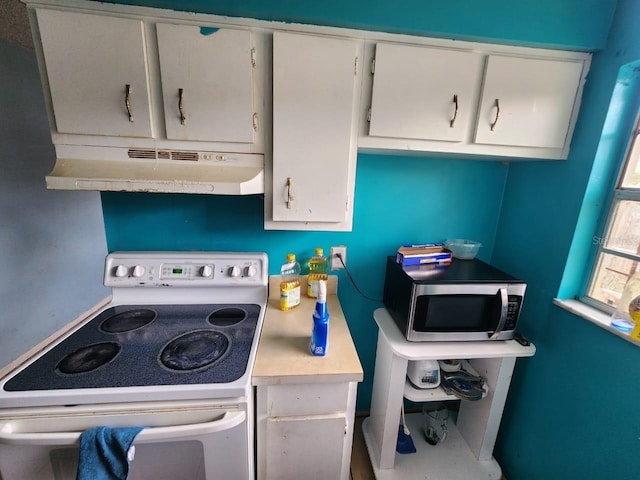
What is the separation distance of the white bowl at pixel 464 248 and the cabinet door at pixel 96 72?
5.10 feet

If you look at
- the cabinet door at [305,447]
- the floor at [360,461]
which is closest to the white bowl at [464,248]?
the cabinet door at [305,447]

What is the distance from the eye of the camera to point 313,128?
1.04 meters

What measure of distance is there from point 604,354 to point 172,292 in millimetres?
1846

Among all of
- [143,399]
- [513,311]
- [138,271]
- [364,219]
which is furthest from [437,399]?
[138,271]

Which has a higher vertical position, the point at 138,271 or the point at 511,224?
the point at 511,224

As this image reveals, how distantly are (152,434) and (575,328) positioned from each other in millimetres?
1611

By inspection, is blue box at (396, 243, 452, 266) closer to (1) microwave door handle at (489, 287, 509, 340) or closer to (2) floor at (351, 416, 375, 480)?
(1) microwave door handle at (489, 287, 509, 340)

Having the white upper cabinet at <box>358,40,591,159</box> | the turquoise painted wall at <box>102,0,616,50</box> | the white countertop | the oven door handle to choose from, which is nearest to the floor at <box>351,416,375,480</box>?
the white countertop

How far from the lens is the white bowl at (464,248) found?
4.65 feet

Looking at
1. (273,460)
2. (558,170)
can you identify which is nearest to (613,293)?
(558,170)

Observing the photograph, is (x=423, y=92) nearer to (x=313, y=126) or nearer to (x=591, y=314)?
(x=313, y=126)

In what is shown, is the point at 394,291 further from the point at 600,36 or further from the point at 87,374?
the point at 600,36

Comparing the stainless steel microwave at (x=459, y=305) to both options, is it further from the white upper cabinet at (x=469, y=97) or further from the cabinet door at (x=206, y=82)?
the cabinet door at (x=206, y=82)

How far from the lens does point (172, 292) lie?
1.27m
